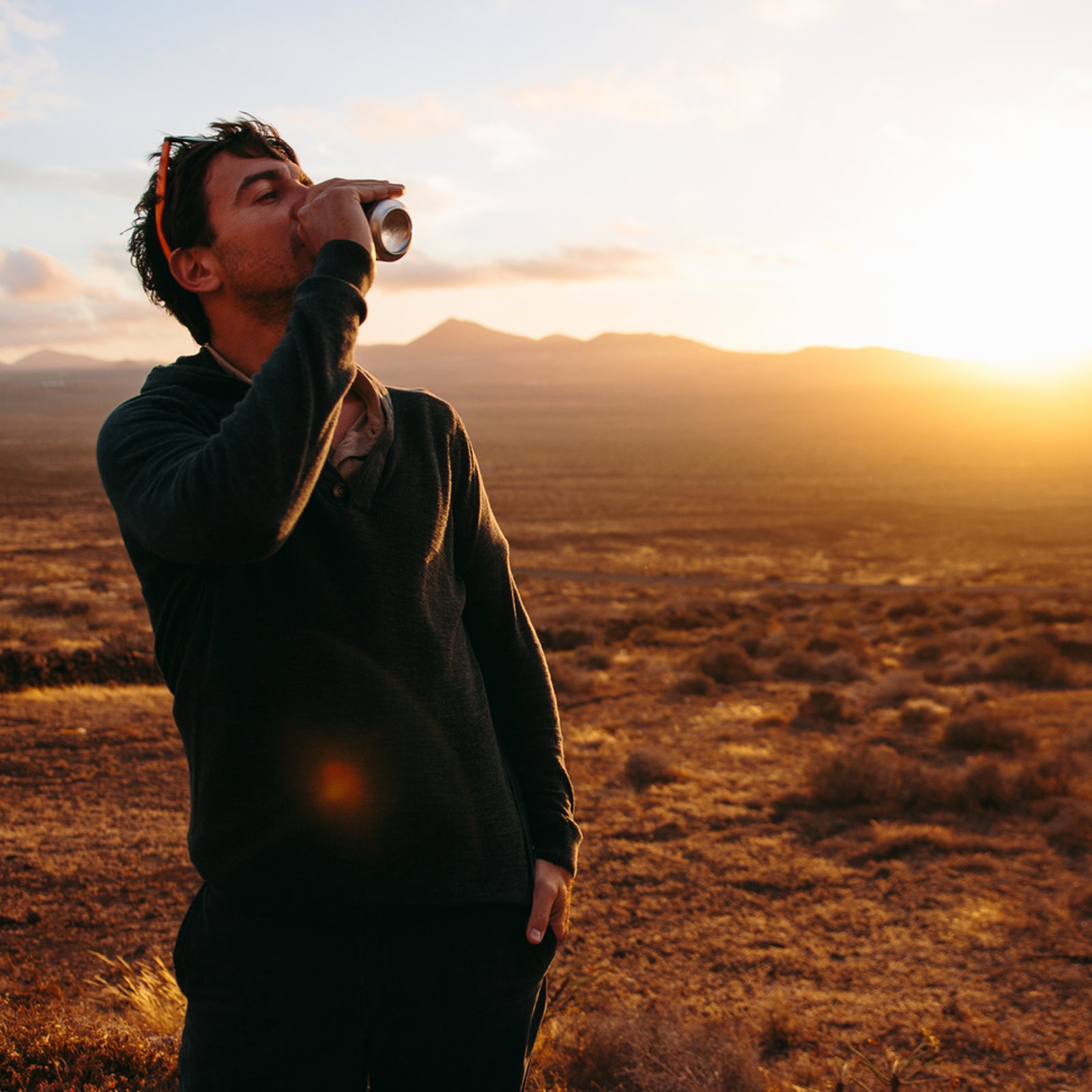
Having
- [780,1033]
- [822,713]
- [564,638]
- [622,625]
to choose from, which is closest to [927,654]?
[822,713]

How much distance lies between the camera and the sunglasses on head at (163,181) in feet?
4.96

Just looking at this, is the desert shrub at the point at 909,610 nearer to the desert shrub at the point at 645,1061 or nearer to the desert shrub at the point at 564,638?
the desert shrub at the point at 564,638

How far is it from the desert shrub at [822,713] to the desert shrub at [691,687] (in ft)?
4.47

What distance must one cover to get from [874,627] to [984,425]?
273ft

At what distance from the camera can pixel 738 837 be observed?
753 centimetres

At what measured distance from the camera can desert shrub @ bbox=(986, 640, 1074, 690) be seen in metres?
13.0

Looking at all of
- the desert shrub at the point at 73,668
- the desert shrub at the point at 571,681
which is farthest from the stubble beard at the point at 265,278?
the desert shrub at the point at 571,681

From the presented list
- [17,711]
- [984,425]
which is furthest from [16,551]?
[984,425]

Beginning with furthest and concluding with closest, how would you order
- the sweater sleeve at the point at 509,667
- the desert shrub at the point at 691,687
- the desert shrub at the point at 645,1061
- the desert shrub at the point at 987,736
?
1. the desert shrub at the point at 691,687
2. the desert shrub at the point at 987,736
3. the desert shrub at the point at 645,1061
4. the sweater sleeve at the point at 509,667

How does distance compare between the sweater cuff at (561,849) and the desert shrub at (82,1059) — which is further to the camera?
the desert shrub at (82,1059)

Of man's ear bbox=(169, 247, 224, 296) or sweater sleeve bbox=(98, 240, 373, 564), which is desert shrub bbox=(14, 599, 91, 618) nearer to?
man's ear bbox=(169, 247, 224, 296)

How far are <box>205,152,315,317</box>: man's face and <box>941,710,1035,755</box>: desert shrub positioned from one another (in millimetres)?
10188

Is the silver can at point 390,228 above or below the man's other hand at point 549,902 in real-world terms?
above

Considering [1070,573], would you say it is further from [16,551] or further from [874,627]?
[16,551]
